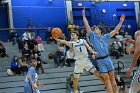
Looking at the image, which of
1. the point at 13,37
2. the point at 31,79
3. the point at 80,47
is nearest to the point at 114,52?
the point at 13,37

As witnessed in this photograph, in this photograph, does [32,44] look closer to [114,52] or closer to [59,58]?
[59,58]

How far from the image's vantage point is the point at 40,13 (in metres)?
25.0

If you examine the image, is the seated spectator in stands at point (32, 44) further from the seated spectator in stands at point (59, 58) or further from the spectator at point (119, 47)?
the spectator at point (119, 47)

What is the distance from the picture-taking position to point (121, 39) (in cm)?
2291

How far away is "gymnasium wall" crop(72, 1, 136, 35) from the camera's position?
26328 millimetres

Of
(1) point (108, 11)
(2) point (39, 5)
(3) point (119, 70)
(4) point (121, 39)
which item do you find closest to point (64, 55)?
(3) point (119, 70)

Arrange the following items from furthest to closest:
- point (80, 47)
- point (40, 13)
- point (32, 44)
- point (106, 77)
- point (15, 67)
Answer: point (40, 13), point (32, 44), point (15, 67), point (80, 47), point (106, 77)

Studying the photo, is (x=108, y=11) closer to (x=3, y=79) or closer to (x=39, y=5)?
(x=39, y=5)

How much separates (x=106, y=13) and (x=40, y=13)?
5.41 metres

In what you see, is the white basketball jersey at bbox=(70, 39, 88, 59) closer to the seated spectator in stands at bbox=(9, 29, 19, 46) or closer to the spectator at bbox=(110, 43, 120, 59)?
the seated spectator in stands at bbox=(9, 29, 19, 46)

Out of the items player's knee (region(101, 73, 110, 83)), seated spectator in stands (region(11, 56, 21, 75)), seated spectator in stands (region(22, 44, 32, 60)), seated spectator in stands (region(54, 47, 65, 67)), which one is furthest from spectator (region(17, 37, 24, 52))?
player's knee (region(101, 73, 110, 83))

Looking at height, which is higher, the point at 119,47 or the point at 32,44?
the point at 32,44

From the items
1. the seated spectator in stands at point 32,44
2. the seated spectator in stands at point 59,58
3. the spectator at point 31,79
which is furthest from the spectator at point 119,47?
the spectator at point 31,79

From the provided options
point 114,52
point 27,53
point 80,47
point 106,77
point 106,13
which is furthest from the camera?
point 106,13
